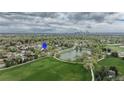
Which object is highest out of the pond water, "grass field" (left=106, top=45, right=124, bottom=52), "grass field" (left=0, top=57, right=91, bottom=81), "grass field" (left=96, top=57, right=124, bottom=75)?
"grass field" (left=106, top=45, right=124, bottom=52)

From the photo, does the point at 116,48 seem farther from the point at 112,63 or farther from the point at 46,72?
the point at 46,72

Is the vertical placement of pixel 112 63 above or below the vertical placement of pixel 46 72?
above

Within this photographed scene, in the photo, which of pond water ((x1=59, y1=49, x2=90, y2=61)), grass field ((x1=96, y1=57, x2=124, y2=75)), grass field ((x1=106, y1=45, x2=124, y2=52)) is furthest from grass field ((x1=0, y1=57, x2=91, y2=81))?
grass field ((x1=106, y1=45, x2=124, y2=52))

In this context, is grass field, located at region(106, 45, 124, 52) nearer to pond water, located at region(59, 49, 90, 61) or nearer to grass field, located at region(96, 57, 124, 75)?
grass field, located at region(96, 57, 124, 75)

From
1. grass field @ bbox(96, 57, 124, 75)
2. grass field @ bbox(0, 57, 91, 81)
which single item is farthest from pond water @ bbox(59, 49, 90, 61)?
grass field @ bbox(96, 57, 124, 75)

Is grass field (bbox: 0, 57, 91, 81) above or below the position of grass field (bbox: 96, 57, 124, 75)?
below

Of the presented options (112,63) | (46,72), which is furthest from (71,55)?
(112,63)
